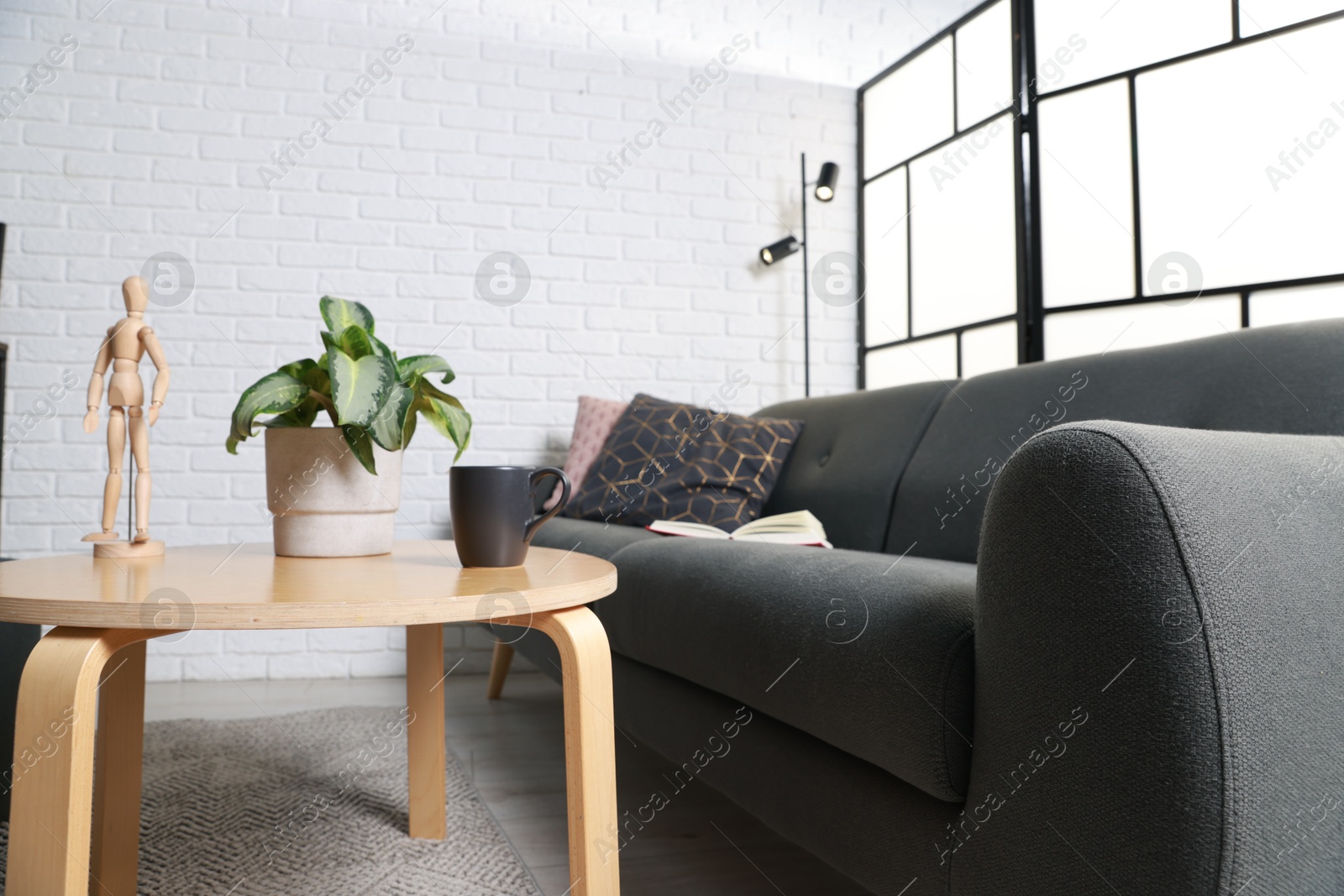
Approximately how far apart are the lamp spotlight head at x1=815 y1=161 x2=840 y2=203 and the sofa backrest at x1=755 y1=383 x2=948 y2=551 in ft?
2.88

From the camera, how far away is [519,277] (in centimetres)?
264

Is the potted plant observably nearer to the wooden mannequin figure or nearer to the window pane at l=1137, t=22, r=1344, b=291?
the wooden mannequin figure

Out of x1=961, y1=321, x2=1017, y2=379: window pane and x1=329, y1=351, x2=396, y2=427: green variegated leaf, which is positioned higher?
x1=961, y1=321, x2=1017, y2=379: window pane

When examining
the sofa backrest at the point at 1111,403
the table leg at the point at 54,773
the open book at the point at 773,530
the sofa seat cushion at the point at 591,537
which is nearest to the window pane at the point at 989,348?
the sofa backrest at the point at 1111,403

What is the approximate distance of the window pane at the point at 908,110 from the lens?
2.67 metres

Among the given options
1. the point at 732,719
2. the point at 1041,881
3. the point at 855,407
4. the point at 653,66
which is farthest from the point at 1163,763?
the point at 653,66

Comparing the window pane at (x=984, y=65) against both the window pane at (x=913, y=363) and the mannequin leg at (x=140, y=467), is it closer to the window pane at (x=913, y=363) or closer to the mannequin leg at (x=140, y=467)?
the window pane at (x=913, y=363)

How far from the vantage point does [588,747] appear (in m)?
0.73

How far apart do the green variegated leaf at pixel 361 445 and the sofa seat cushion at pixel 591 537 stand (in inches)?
23.9

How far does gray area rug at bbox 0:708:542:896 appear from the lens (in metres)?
1.15

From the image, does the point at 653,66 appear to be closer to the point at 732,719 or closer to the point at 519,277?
the point at 519,277

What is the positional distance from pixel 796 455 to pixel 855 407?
0.21 meters

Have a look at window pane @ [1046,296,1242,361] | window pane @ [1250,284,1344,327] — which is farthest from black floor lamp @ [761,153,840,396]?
window pane @ [1250,284,1344,327]

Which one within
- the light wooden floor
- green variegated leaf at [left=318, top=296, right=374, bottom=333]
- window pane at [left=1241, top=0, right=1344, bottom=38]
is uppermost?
window pane at [left=1241, top=0, right=1344, bottom=38]
